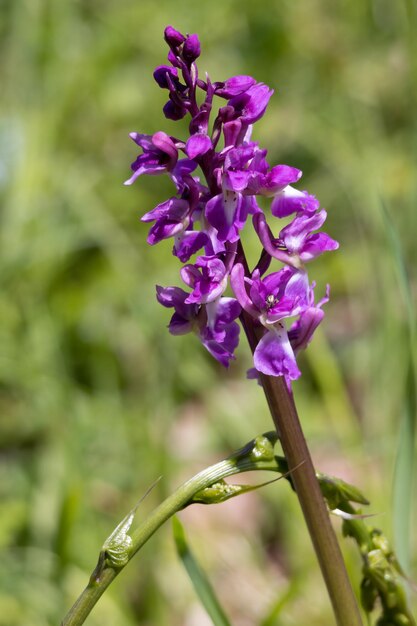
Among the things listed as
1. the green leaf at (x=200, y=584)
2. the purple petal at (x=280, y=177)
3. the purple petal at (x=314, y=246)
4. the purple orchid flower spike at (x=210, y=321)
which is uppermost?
the purple petal at (x=280, y=177)

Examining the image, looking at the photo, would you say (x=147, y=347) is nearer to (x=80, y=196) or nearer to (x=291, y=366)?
(x=80, y=196)

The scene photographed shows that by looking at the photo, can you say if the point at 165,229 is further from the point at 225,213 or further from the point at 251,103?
the point at 251,103

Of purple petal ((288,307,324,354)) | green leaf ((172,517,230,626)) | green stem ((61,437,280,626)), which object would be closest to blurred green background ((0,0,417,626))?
green leaf ((172,517,230,626))

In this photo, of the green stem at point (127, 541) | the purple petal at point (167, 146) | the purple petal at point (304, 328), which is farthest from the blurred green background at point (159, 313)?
the purple petal at point (167, 146)

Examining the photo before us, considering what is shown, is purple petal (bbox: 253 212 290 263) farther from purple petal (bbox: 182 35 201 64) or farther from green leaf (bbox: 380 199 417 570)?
green leaf (bbox: 380 199 417 570)

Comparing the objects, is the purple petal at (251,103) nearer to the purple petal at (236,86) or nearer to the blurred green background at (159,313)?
the purple petal at (236,86)

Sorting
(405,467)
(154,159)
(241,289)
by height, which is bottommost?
(405,467)

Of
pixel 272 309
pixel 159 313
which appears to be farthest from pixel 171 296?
pixel 159 313
